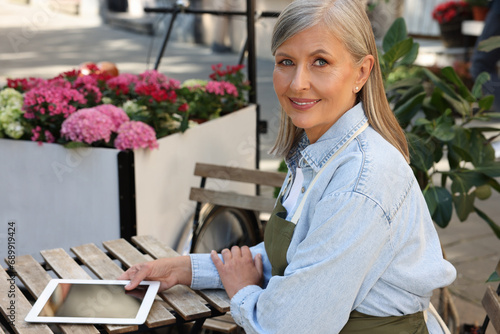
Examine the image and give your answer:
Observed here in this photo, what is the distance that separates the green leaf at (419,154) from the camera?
107 inches

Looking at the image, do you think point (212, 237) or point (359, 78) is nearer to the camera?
point (359, 78)

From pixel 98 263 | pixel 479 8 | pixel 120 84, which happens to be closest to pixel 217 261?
pixel 98 263

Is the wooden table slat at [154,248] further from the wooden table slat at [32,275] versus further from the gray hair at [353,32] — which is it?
the gray hair at [353,32]

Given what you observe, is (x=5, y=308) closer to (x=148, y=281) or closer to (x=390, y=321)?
(x=148, y=281)

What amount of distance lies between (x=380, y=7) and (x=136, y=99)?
8.51m

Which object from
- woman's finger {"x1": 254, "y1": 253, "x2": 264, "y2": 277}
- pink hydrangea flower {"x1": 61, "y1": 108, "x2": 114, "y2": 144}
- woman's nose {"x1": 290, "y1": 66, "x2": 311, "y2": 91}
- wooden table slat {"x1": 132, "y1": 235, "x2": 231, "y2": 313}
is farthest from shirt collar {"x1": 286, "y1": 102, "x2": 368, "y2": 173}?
pink hydrangea flower {"x1": 61, "y1": 108, "x2": 114, "y2": 144}

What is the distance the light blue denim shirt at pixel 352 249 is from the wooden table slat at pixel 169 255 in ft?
0.58

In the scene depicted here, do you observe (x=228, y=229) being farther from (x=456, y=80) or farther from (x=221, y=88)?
(x=456, y=80)

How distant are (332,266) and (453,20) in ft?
Answer: 26.4

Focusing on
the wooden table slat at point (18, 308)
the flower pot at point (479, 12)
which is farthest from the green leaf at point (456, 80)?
the flower pot at point (479, 12)

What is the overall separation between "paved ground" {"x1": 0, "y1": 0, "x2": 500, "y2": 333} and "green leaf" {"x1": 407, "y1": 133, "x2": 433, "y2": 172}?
94 cm

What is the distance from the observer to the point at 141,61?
10.6 meters

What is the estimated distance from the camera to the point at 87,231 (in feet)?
9.98

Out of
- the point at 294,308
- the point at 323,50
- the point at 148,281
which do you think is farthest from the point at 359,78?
the point at 148,281
